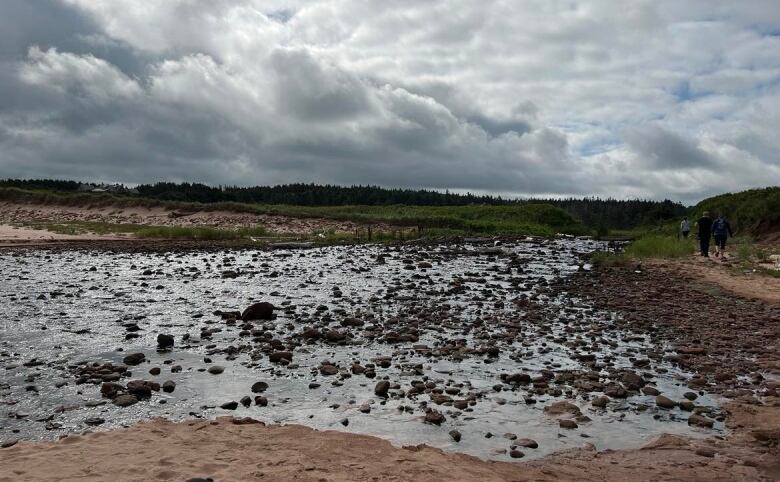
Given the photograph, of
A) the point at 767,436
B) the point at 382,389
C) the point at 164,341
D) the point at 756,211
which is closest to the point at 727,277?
the point at 767,436

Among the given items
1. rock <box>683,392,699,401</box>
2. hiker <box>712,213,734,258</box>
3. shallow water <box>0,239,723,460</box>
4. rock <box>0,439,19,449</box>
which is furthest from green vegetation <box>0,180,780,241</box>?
rock <box>0,439,19,449</box>

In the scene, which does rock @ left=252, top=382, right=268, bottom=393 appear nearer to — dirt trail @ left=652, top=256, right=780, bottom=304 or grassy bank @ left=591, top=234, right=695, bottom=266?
dirt trail @ left=652, top=256, right=780, bottom=304

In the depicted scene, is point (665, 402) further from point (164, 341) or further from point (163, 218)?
point (163, 218)

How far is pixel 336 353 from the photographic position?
12.8 metres

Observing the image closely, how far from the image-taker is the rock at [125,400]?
935cm

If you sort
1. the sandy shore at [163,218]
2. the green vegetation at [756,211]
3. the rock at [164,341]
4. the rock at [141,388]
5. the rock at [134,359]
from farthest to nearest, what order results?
1. the sandy shore at [163,218]
2. the green vegetation at [756,211]
3. the rock at [164,341]
4. the rock at [134,359]
5. the rock at [141,388]

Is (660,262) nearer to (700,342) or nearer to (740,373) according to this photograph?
(700,342)

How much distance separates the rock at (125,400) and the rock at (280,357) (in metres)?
3.06

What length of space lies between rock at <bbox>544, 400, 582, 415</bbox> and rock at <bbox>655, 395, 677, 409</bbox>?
54.4 inches

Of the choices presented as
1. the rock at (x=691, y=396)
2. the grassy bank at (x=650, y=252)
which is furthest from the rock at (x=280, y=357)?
the grassy bank at (x=650, y=252)

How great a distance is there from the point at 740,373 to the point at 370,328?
836cm

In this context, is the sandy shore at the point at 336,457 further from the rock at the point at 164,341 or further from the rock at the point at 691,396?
the rock at the point at 164,341

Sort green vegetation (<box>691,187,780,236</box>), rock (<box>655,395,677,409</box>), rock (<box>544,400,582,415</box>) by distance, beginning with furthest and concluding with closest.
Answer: green vegetation (<box>691,187,780,236</box>)
rock (<box>655,395,677,409</box>)
rock (<box>544,400,582,415</box>)

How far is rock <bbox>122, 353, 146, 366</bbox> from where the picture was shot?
1174 centimetres
